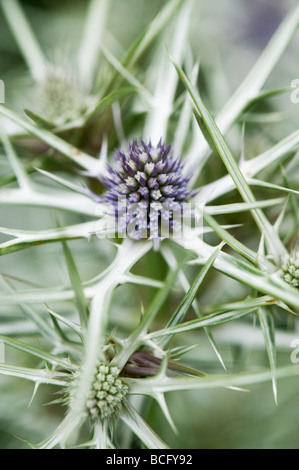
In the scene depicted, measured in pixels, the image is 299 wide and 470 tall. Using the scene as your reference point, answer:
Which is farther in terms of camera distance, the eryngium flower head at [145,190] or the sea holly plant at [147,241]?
the eryngium flower head at [145,190]

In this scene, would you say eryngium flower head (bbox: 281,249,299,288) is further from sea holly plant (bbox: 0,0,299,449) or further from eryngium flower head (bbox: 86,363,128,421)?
eryngium flower head (bbox: 86,363,128,421)

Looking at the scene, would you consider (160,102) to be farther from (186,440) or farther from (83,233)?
(186,440)

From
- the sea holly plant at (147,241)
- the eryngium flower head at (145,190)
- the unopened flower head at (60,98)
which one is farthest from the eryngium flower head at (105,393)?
the unopened flower head at (60,98)

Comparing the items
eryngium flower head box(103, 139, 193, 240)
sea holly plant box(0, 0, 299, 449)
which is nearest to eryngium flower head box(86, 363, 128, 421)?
sea holly plant box(0, 0, 299, 449)

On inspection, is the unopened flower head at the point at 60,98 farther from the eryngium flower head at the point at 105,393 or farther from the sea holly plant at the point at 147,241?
the eryngium flower head at the point at 105,393

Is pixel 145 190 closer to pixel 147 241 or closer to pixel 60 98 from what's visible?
pixel 147 241

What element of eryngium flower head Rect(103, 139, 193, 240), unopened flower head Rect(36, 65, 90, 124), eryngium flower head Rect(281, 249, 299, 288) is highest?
unopened flower head Rect(36, 65, 90, 124)

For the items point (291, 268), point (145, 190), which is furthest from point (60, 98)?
point (291, 268)
